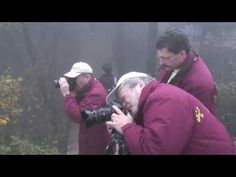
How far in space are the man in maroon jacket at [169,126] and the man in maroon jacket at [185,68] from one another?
0.75 metres

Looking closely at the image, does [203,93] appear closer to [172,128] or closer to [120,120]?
[120,120]

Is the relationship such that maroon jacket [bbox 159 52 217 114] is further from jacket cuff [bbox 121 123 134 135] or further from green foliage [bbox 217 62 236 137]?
green foliage [bbox 217 62 236 137]

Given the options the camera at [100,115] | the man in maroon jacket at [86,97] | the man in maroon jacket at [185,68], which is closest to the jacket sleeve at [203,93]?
the man in maroon jacket at [185,68]

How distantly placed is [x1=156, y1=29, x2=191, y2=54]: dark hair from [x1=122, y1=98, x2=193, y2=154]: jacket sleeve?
98cm

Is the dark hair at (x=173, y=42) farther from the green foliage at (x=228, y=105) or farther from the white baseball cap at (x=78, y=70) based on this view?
the green foliage at (x=228, y=105)

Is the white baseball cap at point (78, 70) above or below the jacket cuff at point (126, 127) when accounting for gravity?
above

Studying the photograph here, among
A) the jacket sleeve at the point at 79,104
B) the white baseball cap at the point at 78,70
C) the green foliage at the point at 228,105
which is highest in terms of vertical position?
the white baseball cap at the point at 78,70

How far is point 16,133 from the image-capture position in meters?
7.58

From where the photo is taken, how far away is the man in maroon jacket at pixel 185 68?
3.08 meters

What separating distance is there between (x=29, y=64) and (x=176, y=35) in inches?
275

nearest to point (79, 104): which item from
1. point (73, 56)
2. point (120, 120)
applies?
point (120, 120)

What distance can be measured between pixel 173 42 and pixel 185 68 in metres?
0.22
